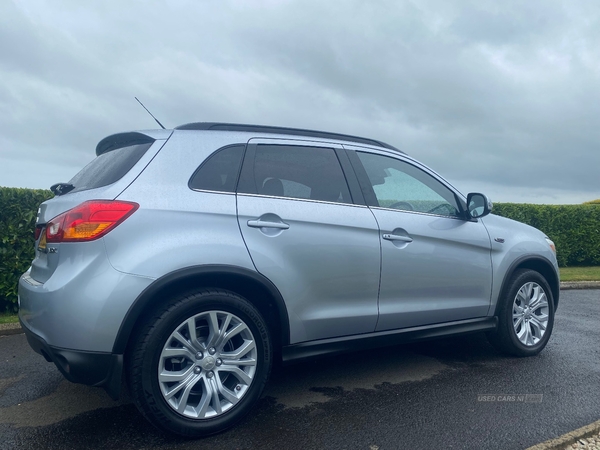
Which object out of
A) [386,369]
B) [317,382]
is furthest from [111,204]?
[386,369]

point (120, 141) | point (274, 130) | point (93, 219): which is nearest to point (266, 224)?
point (274, 130)

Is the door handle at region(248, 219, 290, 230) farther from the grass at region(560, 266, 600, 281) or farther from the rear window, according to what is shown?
the grass at region(560, 266, 600, 281)

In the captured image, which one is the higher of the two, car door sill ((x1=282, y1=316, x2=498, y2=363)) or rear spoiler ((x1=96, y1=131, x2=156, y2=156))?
rear spoiler ((x1=96, y1=131, x2=156, y2=156))

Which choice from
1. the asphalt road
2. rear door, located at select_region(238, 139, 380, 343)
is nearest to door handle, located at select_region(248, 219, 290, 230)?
rear door, located at select_region(238, 139, 380, 343)

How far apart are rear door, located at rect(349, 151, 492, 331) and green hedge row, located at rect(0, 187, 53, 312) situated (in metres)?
4.62

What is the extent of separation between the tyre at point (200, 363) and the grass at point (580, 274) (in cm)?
999

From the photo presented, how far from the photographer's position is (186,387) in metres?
2.92

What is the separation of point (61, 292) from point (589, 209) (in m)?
15.0

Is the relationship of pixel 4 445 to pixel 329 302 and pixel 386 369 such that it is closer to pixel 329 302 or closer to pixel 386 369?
pixel 329 302

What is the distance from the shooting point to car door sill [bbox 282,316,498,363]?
11.1ft

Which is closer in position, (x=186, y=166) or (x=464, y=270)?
(x=186, y=166)

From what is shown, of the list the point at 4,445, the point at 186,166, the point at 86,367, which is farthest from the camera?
the point at 186,166

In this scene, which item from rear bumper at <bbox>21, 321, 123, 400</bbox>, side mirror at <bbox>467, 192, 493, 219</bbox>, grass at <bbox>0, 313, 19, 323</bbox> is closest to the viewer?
rear bumper at <bbox>21, 321, 123, 400</bbox>

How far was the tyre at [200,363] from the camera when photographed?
110 inches
